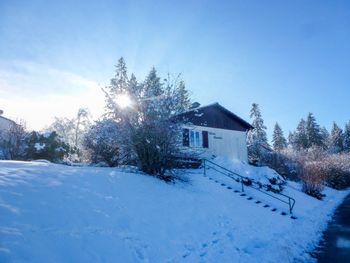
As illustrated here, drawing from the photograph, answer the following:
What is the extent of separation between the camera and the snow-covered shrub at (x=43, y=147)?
56.7 feet

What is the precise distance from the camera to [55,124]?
5400cm

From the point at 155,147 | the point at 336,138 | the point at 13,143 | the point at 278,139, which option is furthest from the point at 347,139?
the point at 13,143

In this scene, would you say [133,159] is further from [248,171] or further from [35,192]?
[248,171]

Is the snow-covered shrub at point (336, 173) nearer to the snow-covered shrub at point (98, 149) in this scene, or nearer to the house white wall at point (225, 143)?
the house white wall at point (225, 143)

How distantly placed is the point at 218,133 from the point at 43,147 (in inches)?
574

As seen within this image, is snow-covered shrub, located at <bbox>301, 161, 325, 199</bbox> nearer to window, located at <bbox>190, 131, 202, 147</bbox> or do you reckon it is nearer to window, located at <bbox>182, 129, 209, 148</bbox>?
window, located at <bbox>182, 129, 209, 148</bbox>

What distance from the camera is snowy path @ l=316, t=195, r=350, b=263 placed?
7445mm

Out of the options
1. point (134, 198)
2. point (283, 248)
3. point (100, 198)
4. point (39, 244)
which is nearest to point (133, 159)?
point (134, 198)

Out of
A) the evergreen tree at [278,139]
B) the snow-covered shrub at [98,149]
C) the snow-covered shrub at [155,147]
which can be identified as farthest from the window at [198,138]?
the evergreen tree at [278,139]

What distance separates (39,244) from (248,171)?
642 inches

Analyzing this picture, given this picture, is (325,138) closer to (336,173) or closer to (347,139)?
(347,139)

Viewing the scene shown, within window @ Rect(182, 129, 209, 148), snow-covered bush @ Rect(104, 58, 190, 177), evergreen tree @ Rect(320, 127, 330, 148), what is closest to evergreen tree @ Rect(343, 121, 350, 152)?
evergreen tree @ Rect(320, 127, 330, 148)

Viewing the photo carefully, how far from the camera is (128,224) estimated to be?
22.4ft

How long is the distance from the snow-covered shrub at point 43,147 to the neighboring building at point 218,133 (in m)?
10.1
